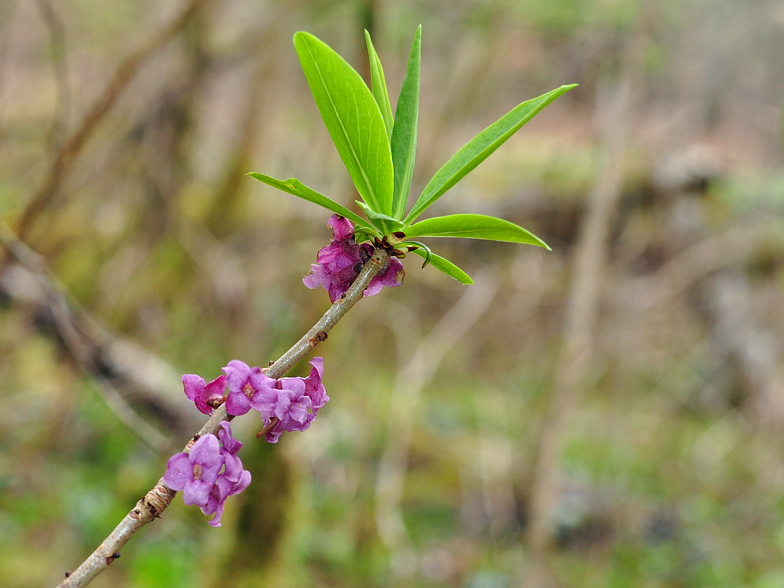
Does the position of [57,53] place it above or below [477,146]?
above

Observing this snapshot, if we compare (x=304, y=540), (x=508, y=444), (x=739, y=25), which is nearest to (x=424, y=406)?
(x=508, y=444)

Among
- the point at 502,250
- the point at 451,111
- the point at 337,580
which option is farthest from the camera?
the point at 502,250

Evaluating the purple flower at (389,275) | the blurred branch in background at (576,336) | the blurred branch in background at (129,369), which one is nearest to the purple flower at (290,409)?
the purple flower at (389,275)

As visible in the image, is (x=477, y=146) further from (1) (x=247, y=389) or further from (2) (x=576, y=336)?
(2) (x=576, y=336)

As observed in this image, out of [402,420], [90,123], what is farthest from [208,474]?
[402,420]

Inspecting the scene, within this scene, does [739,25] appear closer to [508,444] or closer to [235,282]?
[508,444]

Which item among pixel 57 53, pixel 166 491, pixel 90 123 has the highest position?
pixel 57 53
